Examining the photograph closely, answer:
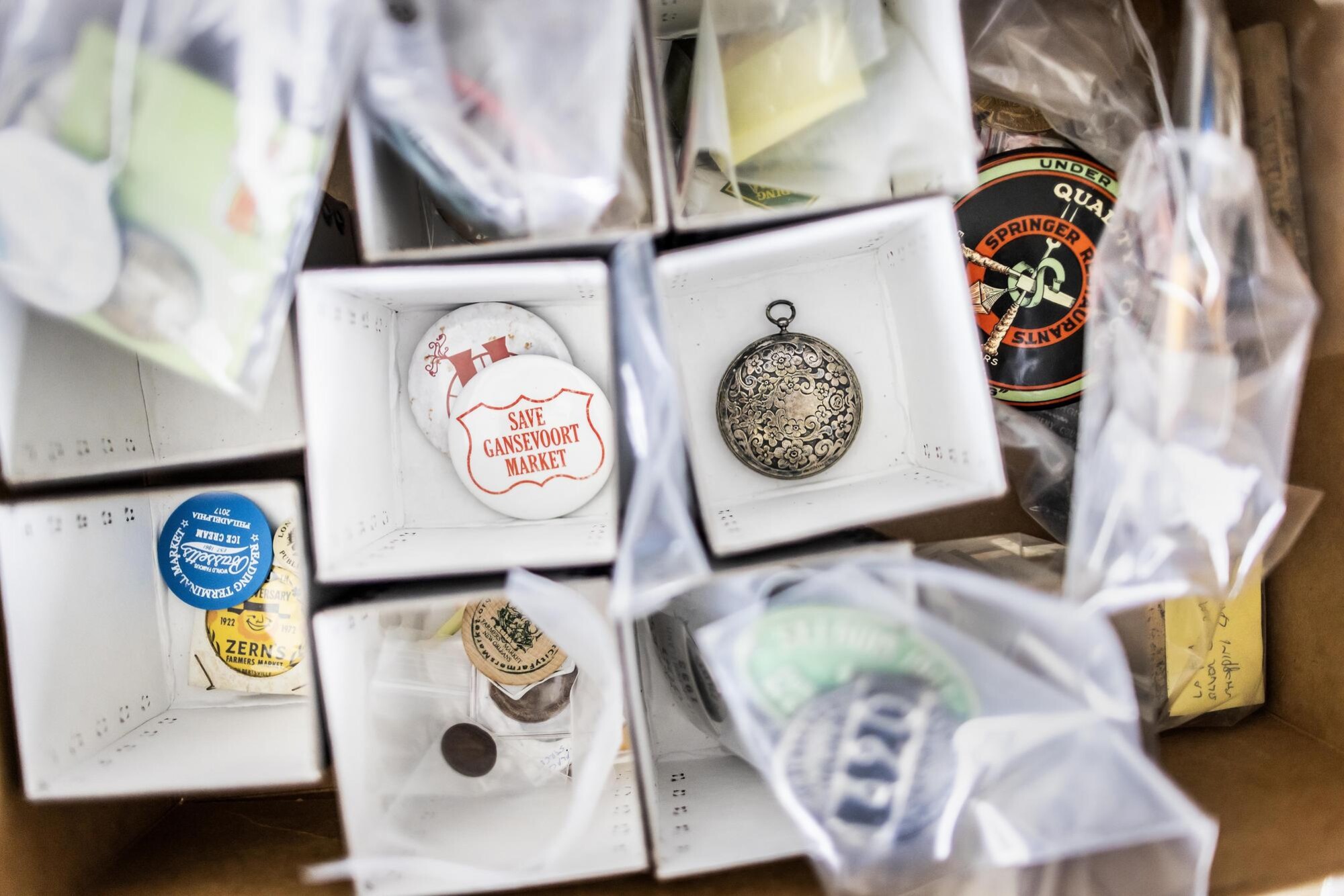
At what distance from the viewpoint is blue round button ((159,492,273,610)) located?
97cm

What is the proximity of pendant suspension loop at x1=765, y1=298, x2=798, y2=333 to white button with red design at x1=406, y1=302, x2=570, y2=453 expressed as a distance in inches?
10.9

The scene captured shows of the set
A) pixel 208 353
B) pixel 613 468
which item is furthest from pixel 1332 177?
pixel 208 353

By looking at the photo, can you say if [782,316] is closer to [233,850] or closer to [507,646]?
[507,646]

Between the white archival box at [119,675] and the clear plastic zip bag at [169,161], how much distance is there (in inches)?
8.7

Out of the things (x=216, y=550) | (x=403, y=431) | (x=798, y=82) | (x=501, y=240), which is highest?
(x=798, y=82)

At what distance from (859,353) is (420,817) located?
785 mm

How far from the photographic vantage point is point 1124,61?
104 cm

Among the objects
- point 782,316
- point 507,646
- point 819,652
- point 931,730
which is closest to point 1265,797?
point 931,730

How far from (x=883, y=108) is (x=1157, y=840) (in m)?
0.83

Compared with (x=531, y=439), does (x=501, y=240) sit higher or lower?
higher

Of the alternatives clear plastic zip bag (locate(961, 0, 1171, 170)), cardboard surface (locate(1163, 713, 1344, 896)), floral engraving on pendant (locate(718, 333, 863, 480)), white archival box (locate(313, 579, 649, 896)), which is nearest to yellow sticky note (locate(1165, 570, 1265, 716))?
cardboard surface (locate(1163, 713, 1344, 896))

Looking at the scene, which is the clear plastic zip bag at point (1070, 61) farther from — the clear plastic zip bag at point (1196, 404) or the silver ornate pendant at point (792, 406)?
the silver ornate pendant at point (792, 406)

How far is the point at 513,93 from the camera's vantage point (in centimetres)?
80

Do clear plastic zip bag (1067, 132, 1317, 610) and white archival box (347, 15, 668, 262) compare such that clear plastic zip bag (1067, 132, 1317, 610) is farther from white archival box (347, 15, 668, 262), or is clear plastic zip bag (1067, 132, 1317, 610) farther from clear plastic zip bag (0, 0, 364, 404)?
clear plastic zip bag (0, 0, 364, 404)
